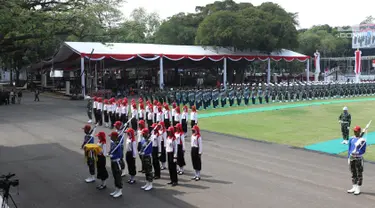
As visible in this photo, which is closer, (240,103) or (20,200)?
(20,200)

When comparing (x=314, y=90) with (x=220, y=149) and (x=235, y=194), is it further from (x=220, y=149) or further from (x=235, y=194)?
(x=235, y=194)

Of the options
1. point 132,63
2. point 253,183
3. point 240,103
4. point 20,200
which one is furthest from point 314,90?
point 20,200

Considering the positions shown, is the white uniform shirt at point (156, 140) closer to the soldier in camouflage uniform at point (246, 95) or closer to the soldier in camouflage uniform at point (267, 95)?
the soldier in camouflage uniform at point (246, 95)

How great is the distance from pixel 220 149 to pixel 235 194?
4.44 meters

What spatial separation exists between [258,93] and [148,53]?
1116 centimetres

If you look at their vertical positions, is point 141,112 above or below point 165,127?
above

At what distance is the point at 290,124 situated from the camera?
55.1ft

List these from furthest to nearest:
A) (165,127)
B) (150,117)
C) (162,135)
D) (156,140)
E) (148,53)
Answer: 1. (148,53)
2. (150,117)
3. (165,127)
4. (162,135)
5. (156,140)

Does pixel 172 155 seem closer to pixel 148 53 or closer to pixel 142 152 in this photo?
pixel 142 152

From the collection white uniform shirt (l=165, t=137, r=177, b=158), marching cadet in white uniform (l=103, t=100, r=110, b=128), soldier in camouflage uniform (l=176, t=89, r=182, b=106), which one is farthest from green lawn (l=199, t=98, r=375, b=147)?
white uniform shirt (l=165, t=137, r=177, b=158)

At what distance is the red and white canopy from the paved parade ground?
1644 centimetres

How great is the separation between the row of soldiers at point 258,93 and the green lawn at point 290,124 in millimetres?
3399

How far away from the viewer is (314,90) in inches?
1104

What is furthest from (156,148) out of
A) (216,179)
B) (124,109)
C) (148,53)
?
(148,53)
